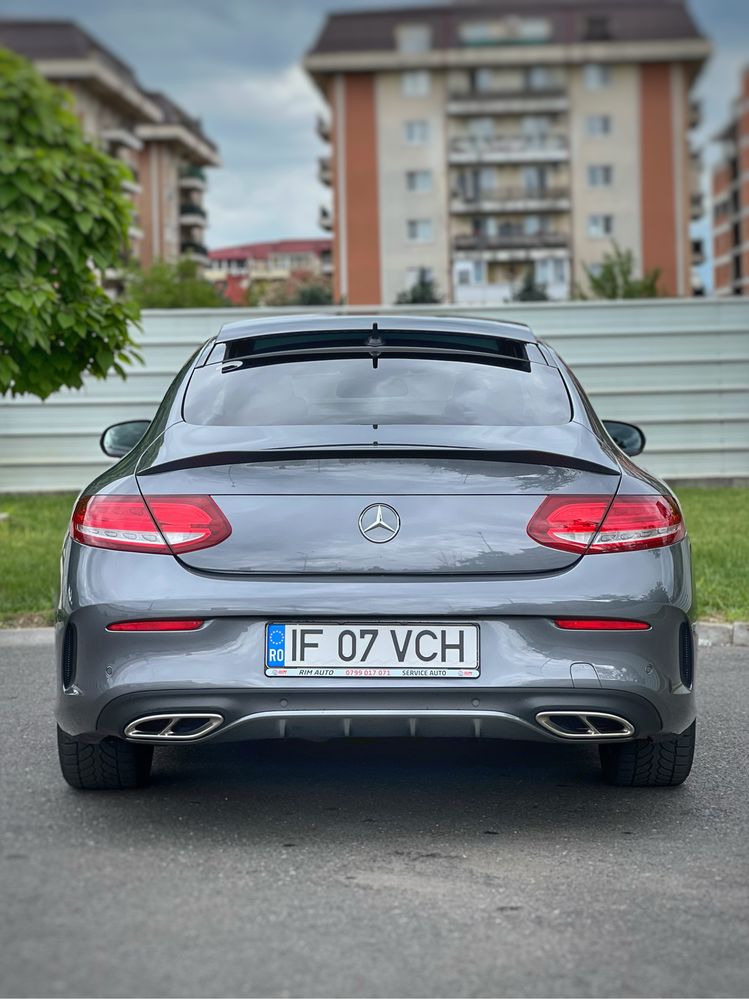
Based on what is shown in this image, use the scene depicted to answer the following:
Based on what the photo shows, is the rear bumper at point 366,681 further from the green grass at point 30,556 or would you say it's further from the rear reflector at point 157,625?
the green grass at point 30,556

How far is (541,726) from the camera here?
4242 millimetres

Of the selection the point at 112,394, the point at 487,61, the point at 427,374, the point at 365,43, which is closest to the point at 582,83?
the point at 487,61

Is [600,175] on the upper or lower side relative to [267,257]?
lower

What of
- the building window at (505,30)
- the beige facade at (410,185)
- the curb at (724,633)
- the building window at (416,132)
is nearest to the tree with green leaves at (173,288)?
the beige facade at (410,185)

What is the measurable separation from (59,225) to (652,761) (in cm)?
871

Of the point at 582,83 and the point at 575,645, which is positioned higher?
the point at 582,83

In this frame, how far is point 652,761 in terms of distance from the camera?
195 inches

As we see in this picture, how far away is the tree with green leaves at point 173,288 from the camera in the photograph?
248 ft

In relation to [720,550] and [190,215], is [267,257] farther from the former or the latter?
[720,550]

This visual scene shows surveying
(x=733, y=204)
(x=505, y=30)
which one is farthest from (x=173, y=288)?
(x=733, y=204)

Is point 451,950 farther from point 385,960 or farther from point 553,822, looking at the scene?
point 553,822

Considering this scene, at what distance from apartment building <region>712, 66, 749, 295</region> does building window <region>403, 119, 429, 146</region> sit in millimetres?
34574

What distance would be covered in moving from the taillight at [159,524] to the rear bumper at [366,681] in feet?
0.17

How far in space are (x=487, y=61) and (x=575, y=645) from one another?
83450 millimetres
